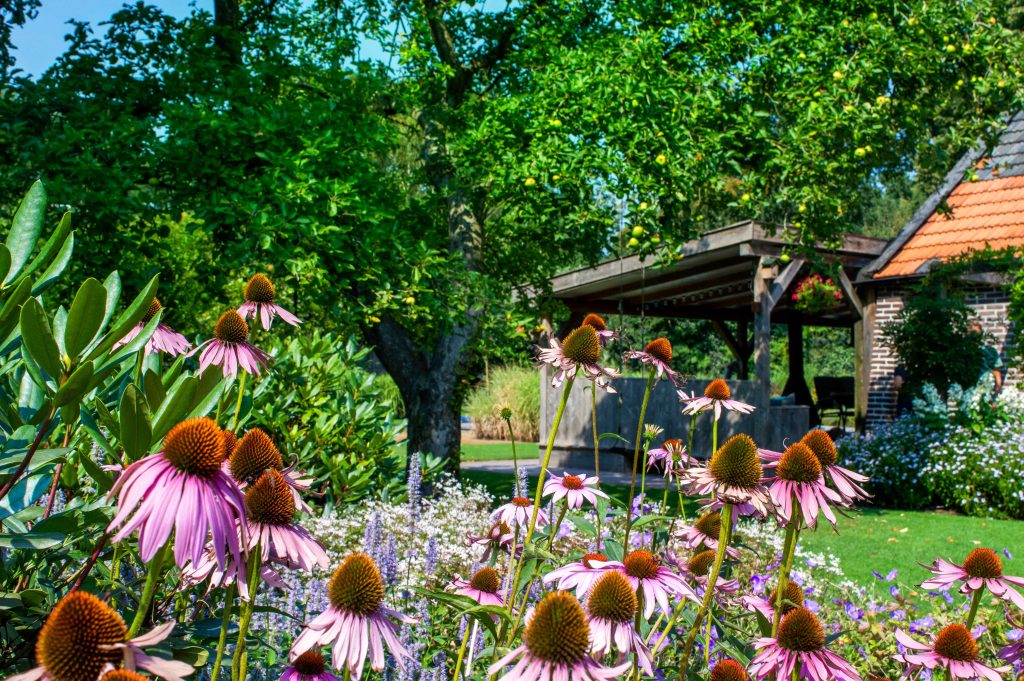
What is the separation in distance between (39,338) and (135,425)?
0.14m

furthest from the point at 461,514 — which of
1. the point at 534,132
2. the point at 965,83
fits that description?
the point at 965,83

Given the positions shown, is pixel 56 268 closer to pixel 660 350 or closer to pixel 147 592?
pixel 147 592

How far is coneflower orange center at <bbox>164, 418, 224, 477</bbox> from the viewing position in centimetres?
84

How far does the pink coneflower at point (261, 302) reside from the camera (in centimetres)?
188

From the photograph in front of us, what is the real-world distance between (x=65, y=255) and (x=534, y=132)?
5.07 meters

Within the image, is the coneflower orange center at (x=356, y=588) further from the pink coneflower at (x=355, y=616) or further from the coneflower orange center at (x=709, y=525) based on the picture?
the coneflower orange center at (x=709, y=525)

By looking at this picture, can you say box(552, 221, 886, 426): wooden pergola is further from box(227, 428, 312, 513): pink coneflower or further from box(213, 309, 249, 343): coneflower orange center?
box(227, 428, 312, 513): pink coneflower

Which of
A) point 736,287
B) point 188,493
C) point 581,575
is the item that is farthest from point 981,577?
point 736,287

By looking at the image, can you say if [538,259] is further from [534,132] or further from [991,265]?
[991,265]

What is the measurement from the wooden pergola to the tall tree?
1.07 metres

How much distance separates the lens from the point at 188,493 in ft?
2.72

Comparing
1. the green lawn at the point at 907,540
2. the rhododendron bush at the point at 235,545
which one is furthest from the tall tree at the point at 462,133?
the rhododendron bush at the point at 235,545

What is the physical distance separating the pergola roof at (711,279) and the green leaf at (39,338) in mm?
7097

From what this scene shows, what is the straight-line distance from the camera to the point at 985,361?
33.1ft
